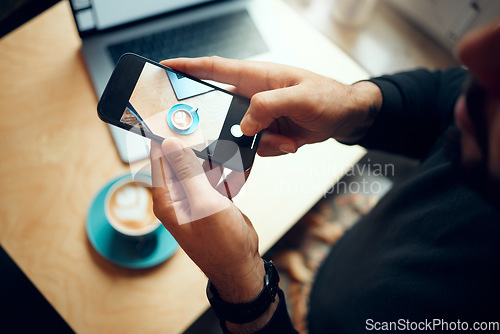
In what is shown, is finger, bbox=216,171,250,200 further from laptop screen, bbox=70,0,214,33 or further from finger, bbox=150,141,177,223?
laptop screen, bbox=70,0,214,33

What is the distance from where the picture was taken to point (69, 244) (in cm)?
52

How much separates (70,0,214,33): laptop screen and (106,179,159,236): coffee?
335 mm

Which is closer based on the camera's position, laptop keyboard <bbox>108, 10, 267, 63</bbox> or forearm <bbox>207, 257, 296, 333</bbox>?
forearm <bbox>207, 257, 296, 333</bbox>

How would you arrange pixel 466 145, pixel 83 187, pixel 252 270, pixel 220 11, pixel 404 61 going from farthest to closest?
pixel 404 61 < pixel 220 11 < pixel 83 187 < pixel 252 270 < pixel 466 145

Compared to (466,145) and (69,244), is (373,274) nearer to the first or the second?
(466,145)

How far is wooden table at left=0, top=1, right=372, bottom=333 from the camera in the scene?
0.49 metres

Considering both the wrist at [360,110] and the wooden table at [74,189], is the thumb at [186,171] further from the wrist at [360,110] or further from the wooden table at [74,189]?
the wrist at [360,110]

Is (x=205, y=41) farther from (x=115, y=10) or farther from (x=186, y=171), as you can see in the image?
(x=186, y=171)

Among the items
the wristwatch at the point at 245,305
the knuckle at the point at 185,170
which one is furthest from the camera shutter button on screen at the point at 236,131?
the wristwatch at the point at 245,305

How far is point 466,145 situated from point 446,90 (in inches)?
15.1

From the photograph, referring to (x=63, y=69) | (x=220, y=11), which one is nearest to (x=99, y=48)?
(x=63, y=69)

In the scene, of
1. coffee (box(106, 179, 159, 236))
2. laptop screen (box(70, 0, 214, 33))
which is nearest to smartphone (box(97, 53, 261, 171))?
coffee (box(106, 179, 159, 236))

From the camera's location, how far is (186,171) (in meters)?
0.40

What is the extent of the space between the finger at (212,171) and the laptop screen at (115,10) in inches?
14.9
